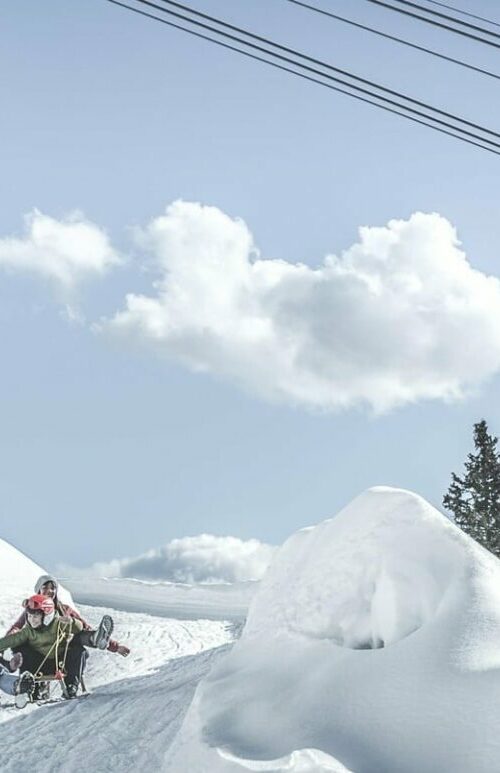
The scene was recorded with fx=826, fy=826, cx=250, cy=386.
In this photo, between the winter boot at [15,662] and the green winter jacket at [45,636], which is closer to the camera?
the winter boot at [15,662]

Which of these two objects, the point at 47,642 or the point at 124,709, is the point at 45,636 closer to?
the point at 47,642

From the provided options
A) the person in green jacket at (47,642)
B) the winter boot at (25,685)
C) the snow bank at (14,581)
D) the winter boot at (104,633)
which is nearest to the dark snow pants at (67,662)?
the person in green jacket at (47,642)

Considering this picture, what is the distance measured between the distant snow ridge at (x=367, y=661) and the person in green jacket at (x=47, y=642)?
3098 mm

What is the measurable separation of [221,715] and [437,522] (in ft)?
10.6

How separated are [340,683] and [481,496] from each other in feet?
83.8

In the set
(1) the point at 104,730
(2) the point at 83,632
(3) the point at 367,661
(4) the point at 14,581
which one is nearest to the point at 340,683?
(3) the point at 367,661

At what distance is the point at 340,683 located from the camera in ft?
24.2

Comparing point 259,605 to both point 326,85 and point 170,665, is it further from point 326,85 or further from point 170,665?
point 326,85

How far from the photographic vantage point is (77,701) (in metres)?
12.2

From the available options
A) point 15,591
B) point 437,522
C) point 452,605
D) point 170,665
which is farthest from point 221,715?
point 15,591

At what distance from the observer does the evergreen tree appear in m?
31.1

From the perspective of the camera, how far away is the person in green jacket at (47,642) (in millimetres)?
11773

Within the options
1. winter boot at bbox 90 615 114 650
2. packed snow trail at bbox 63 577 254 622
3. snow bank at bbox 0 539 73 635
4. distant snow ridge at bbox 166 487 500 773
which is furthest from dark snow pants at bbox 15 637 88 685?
packed snow trail at bbox 63 577 254 622

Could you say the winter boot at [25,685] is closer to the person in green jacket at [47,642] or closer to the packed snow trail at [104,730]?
the person in green jacket at [47,642]
